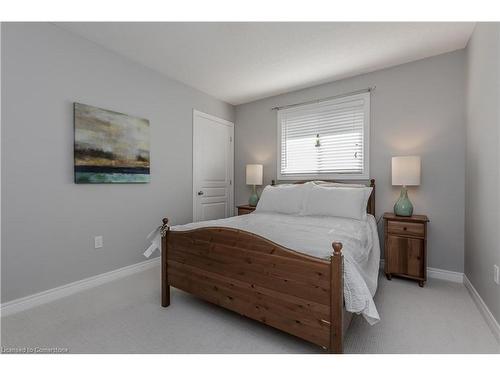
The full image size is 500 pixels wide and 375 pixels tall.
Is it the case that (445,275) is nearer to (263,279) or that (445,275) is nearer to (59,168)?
(263,279)

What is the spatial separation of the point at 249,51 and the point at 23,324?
3138 mm

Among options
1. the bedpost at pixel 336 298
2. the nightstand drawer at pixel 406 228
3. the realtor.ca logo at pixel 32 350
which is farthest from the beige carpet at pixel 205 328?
the nightstand drawer at pixel 406 228

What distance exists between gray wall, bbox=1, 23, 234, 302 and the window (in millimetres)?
1882

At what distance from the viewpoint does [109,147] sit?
2633 mm

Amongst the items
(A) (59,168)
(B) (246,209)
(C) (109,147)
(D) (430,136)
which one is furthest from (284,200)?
(A) (59,168)

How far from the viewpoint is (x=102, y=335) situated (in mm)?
1709

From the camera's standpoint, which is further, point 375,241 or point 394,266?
point 394,266

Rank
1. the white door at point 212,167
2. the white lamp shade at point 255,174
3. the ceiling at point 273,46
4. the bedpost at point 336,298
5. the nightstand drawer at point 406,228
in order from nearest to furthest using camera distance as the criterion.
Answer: the bedpost at point 336,298, the ceiling at point 273,46, the nightstand drawer at point 406,228, the white door at point 212,167, the white lamp shade at point 255,174

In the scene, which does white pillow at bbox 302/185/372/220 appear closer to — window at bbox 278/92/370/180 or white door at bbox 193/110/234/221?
window at bbox 278/92/370/180

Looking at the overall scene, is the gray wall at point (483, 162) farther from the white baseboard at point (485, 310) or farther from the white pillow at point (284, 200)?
the white pillow at point (284, 200)

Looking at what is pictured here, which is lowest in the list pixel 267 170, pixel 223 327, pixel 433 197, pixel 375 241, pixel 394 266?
pixel 223 327

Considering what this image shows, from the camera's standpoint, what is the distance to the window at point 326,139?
3.20 metres
